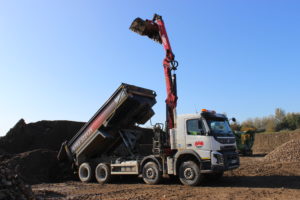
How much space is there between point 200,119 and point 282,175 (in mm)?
4586

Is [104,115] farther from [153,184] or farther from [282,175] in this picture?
[282,175]

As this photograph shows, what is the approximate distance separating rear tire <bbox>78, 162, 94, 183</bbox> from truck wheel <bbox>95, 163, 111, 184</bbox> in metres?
0.30

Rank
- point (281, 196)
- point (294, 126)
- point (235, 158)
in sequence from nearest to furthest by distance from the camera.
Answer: point (281, 196), point (235, 158), point (294, 126)

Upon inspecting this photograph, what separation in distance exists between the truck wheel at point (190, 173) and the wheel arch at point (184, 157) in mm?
161

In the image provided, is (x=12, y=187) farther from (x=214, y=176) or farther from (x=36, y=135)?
(x=36, y=135)

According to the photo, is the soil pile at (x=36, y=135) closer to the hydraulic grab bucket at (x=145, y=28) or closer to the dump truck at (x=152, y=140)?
the dump truck at (x=152, y=140)

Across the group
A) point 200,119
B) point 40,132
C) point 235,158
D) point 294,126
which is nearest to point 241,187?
point 235,158

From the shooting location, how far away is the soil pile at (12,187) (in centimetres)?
636

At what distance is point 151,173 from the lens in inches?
418

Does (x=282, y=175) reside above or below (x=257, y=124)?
below

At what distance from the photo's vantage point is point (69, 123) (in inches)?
755

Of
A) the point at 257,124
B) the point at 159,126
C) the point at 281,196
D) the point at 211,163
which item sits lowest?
the point at 281,196

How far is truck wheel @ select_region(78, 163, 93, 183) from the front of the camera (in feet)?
40.5

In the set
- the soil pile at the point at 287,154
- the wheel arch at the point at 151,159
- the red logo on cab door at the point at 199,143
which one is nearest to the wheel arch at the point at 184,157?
the red logo on cab door at the point at 199,143
